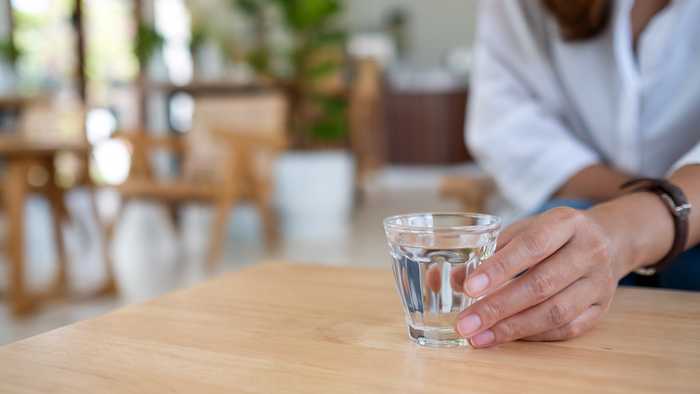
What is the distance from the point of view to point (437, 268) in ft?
1.47

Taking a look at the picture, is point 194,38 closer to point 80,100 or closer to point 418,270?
point 80,100

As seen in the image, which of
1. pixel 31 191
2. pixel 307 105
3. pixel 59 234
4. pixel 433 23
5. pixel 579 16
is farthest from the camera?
pixel 433 23

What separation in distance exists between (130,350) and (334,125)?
4139 mm

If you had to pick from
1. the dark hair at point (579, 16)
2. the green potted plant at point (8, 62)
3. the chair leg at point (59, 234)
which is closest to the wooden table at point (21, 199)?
the chair leg at point (59, 234)

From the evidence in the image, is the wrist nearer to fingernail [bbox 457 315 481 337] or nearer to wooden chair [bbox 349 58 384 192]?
fingernail [bbox 457 315 481 337]

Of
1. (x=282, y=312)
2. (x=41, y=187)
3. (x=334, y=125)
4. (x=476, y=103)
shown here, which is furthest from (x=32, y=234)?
(x=282, y=312)

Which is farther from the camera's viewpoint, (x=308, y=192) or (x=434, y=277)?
(x=308, y=192)

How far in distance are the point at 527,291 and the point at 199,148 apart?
3.76m

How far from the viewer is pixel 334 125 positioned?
4551mm

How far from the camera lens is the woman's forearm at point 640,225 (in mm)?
559

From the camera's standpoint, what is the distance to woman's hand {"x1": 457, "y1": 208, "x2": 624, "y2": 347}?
0.44 metres

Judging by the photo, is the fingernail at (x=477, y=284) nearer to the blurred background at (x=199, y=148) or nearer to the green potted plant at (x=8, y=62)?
the blurred background at (x=199, y=148)

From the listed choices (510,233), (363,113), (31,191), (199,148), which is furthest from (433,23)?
(510,233)

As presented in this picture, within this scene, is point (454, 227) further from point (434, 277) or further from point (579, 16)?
point (579, 16)
